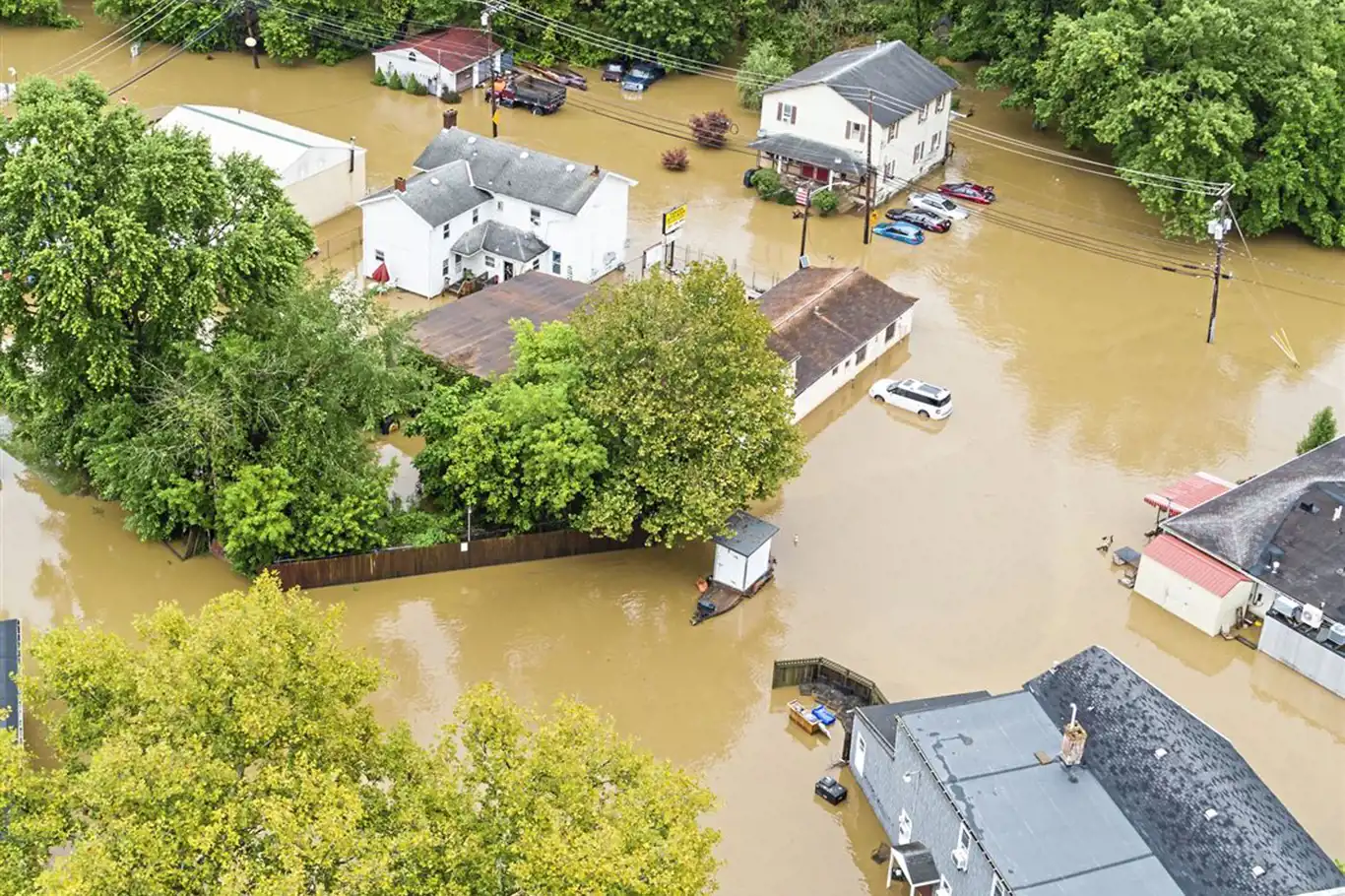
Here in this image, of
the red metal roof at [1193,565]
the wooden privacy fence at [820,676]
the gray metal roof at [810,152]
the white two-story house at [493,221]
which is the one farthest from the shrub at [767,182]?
the wooden privacy fence at [820,676]

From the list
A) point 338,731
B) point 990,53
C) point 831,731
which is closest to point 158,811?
point 338,731

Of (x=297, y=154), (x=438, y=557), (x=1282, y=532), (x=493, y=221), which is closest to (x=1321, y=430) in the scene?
(x=1282, y=532)

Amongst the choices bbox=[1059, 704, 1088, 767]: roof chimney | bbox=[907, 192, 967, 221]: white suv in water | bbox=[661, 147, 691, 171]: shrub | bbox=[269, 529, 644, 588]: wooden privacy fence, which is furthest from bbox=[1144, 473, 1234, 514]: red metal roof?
bbox=[661, 147, 691, 171]: shrub

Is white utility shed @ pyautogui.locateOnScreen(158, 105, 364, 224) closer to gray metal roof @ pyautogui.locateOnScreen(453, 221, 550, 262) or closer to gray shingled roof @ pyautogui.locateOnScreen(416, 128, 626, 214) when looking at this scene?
gray shingled roof @ pyautogui.locateOnScreen(416, 128, 626, 214)

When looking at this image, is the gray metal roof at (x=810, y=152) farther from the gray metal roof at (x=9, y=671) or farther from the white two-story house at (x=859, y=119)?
the gray metal roof at (x=9, y=671)

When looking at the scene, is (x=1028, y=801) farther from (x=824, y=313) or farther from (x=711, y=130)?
(x=711, y=130)

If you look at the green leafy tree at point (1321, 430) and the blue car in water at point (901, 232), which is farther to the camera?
the blue car in water at point (901, 232)
